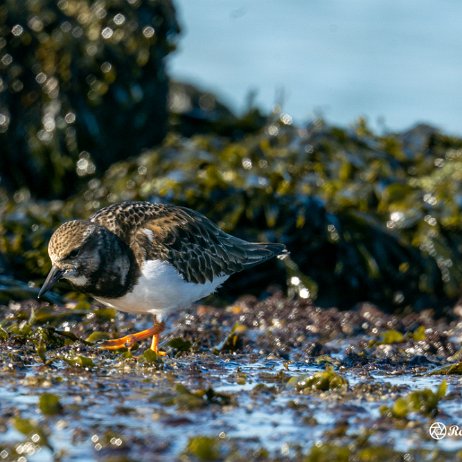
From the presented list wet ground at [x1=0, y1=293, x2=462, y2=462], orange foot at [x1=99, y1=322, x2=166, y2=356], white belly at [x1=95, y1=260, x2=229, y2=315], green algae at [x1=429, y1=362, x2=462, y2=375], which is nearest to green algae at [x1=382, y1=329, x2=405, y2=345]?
wet ground at [x1=0, y1=293, x2=462, y2=462]

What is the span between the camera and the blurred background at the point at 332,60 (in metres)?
15.1

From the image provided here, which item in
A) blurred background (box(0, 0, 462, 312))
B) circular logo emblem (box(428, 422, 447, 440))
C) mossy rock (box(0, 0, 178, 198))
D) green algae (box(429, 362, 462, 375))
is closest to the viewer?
circular logo emblem (box(428, 422, 447, 440))

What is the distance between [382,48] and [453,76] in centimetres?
218

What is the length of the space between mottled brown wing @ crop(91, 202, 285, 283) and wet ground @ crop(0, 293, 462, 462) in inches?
14.0

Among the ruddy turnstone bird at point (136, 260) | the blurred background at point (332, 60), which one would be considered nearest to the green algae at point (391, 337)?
the ruddy turnstone bird at point (136, 260)

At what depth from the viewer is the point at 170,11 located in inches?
323

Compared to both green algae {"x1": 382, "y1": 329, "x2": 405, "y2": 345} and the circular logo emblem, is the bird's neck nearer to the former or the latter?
green algae {"x1": 382, "y1": 329, "x2": 405, "y2": 345}

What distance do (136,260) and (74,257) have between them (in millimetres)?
290

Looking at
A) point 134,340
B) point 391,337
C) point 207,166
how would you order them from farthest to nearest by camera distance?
point 207,166
point 391,337
point 134,340

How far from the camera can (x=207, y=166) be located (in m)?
7.27

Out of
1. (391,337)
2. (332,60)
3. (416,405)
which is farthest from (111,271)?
(332,60)

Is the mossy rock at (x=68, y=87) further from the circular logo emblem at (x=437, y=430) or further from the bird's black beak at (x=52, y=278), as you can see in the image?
the circular logo emblem at (x=437, y=430)

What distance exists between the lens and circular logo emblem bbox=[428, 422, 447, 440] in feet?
A: 11.0

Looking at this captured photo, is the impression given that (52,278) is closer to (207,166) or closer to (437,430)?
(437,430)
